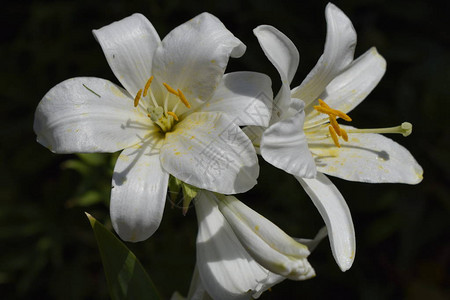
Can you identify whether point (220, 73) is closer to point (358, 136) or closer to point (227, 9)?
point (358, 136)

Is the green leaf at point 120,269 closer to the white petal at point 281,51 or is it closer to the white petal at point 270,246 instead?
the white petal at point 270,246

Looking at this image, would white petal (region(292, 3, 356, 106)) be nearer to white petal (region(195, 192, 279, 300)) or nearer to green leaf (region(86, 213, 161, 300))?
white petal (region(195, 192, 279, 300))

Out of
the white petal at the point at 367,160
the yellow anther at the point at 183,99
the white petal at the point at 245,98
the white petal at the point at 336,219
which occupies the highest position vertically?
the white petal at the point at 245,98

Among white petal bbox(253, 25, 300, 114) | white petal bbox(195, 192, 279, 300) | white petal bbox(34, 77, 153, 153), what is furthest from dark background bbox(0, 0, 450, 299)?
white petal bbox(253, 25, 300, 114)

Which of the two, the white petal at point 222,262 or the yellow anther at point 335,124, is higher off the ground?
the yellow anther at point 335,124

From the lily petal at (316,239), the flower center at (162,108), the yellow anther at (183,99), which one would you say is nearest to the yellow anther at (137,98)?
the flower center at (162,108)

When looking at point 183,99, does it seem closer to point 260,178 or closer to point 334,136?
point 334,136
